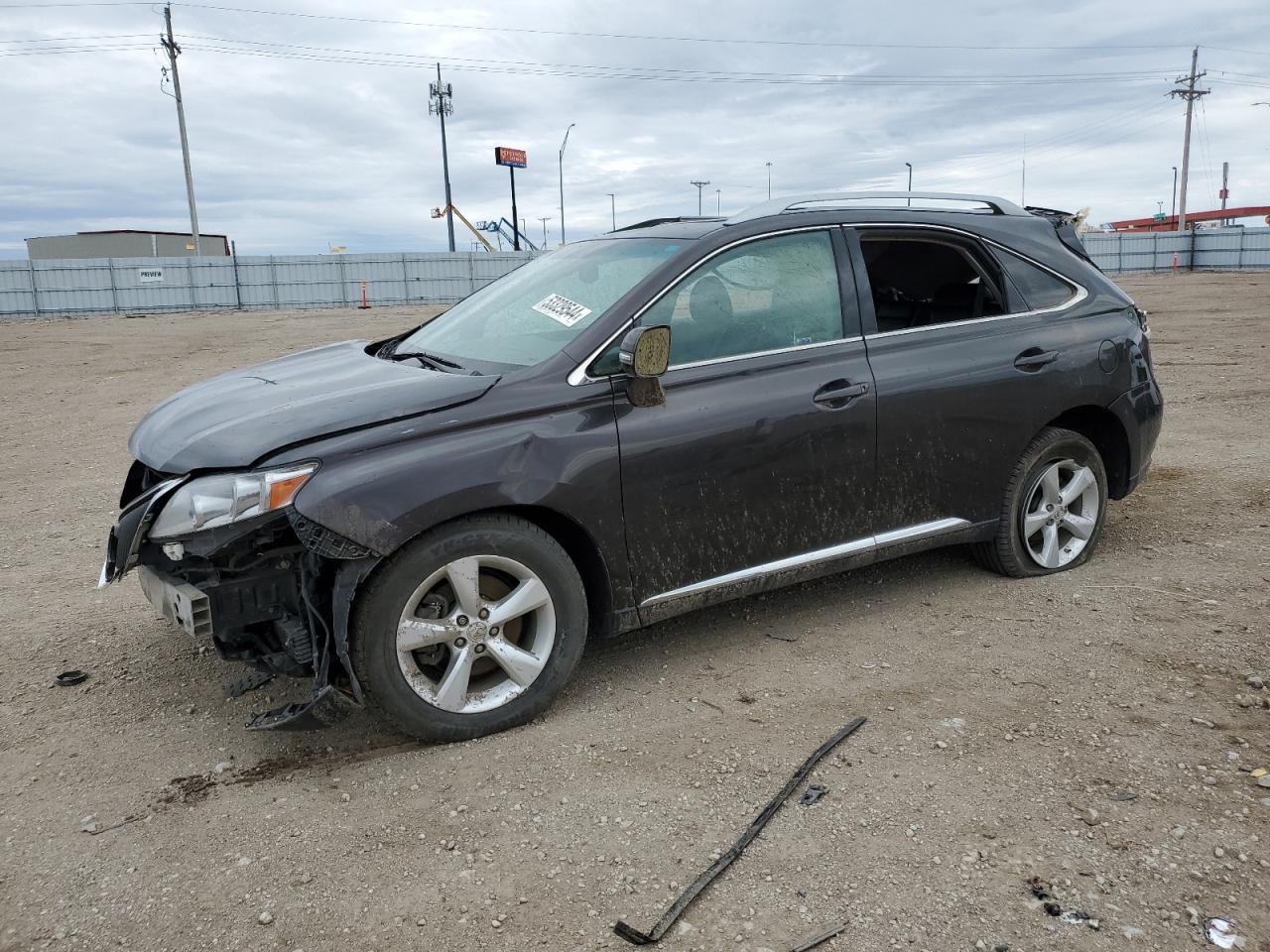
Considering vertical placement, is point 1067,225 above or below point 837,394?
above

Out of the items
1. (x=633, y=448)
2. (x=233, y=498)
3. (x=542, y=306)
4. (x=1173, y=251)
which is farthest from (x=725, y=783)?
(x=1173, y=251)

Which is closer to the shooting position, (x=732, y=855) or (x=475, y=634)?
(x=732, y=855)

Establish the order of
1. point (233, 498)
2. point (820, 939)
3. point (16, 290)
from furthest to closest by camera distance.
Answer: point (16, 290)
point (233, 498)
point (820, 939)

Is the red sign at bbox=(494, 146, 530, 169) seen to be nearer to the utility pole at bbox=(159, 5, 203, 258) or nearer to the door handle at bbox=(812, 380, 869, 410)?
the utility pole at bbox=(159, 5, 203, 258)

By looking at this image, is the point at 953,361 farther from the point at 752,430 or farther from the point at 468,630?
the point at 468,630

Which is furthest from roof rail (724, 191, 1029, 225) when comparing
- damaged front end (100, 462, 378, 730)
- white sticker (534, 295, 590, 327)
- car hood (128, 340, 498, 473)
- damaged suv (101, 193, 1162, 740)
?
damaged front end (100, 462, 378, 730)

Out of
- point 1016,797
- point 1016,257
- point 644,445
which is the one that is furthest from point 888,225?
point 1016,797

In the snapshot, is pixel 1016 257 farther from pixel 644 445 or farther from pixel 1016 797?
pixel 1016 797

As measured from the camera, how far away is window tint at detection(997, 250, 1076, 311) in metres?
4.51

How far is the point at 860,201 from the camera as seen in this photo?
4242mm

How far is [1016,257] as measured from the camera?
4.54m

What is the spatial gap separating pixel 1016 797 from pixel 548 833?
1.36 metres

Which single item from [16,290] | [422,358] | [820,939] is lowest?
[820,939]

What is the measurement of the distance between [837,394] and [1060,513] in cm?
152
